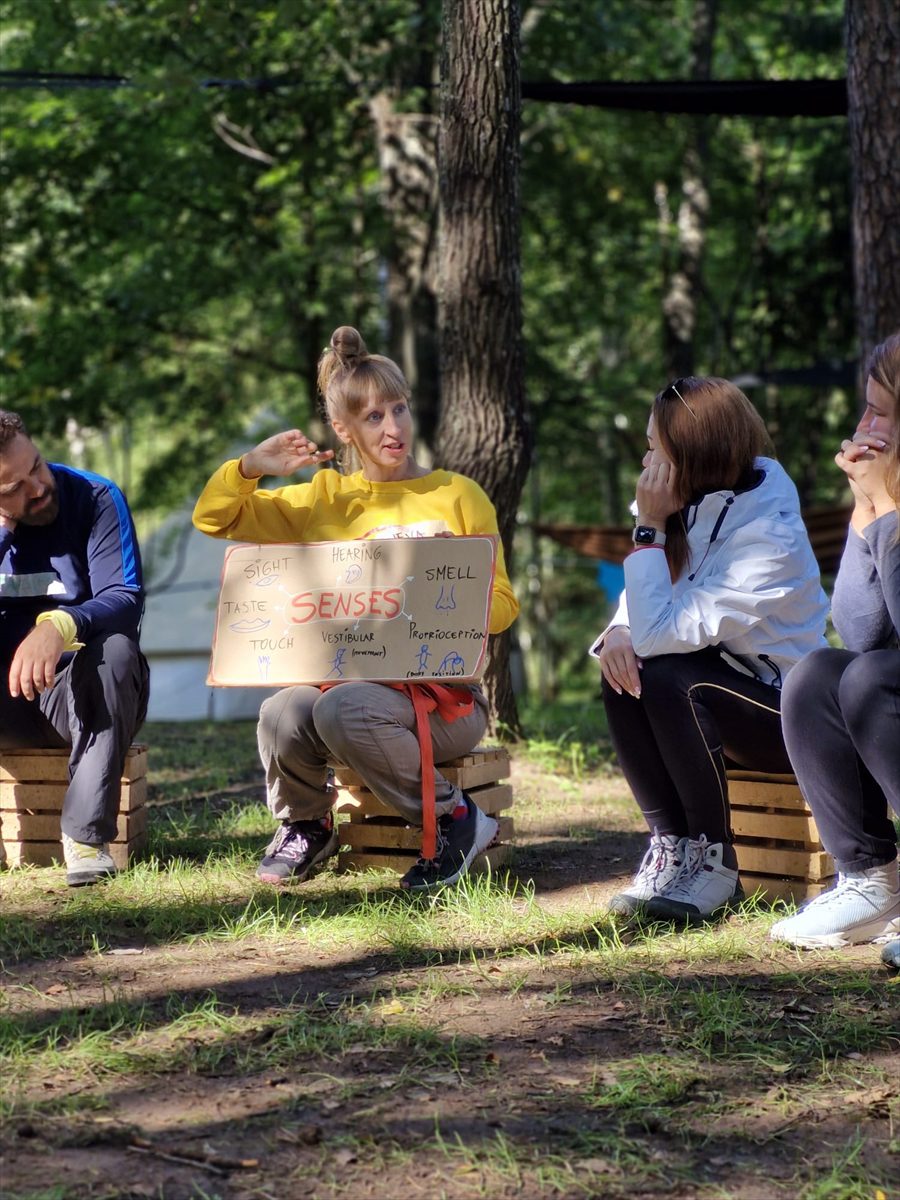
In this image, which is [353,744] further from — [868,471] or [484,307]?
[484,307]

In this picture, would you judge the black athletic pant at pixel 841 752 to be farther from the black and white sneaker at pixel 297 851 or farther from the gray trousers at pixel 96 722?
the gray trousers at pixel 96 722

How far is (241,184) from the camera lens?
522 inches

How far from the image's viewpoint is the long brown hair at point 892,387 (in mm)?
3379

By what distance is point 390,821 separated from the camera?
445cm

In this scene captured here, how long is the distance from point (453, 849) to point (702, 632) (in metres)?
1.04

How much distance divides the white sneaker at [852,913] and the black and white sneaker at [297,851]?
1501mm

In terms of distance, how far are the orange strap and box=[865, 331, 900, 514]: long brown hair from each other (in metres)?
1.47

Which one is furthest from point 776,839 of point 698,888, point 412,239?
point 412,239

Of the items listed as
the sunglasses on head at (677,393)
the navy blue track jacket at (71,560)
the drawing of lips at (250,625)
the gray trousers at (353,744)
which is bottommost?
the gray trousers at (353,744)

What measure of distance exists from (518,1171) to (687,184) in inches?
524

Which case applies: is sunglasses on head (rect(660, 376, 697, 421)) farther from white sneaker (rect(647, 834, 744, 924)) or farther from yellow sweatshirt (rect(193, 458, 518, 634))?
white sneaker (rect(647, 834, 744, 924))

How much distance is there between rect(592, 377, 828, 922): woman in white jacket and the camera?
3736 mm

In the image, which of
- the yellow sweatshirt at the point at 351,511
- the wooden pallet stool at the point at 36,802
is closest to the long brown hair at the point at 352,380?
the yellow sweatshirt at the point at 351,511

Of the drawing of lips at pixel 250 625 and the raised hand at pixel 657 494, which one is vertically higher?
the raised hand at pixel 657 494
